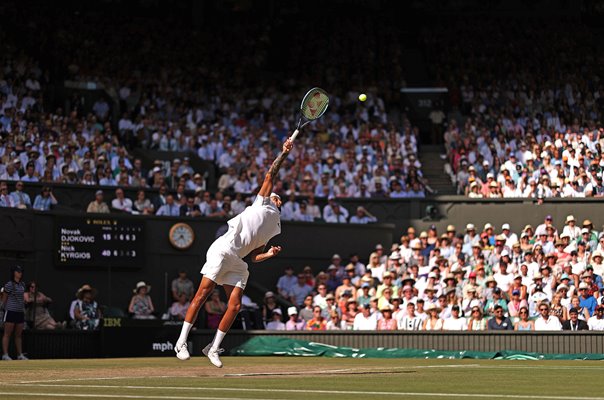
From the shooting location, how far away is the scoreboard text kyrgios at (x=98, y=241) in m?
27.4

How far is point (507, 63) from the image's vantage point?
3962 cm

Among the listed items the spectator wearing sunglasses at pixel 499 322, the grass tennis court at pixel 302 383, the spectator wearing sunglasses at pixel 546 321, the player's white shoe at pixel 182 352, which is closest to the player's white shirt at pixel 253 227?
the player's white shoe at pixel 182 352

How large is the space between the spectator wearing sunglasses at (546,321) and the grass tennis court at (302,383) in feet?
28.0

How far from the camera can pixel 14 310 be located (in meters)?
22.4

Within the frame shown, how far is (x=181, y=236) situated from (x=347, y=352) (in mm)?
8895

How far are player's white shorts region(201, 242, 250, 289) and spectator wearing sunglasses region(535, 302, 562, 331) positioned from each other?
1055cm

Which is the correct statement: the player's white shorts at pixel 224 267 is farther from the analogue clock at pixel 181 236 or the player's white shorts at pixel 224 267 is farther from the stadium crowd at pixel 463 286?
the analogue clock at pixel 181 236

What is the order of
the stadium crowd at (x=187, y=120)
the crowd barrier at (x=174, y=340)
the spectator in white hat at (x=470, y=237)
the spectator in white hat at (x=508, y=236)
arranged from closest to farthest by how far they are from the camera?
the crowd barrier at (x=174, y=340), the spectator in white hat at (x=508, y=236), the spectator in white hat at (x=470, y=237), the stadium crowd at (x=187, y=120)

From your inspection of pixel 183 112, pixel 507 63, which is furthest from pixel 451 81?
pixel 183 112

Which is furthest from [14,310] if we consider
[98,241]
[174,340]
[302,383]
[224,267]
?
[302,383]

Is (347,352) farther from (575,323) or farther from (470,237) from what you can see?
(470,237)

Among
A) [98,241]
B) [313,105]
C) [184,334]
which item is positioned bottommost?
[184,334]

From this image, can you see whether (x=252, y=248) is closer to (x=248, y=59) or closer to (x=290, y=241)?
(x=290, y=241)

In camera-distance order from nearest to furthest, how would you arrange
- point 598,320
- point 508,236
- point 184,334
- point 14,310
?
point 184,334
point 14,310
point 598,320
point 508,236
